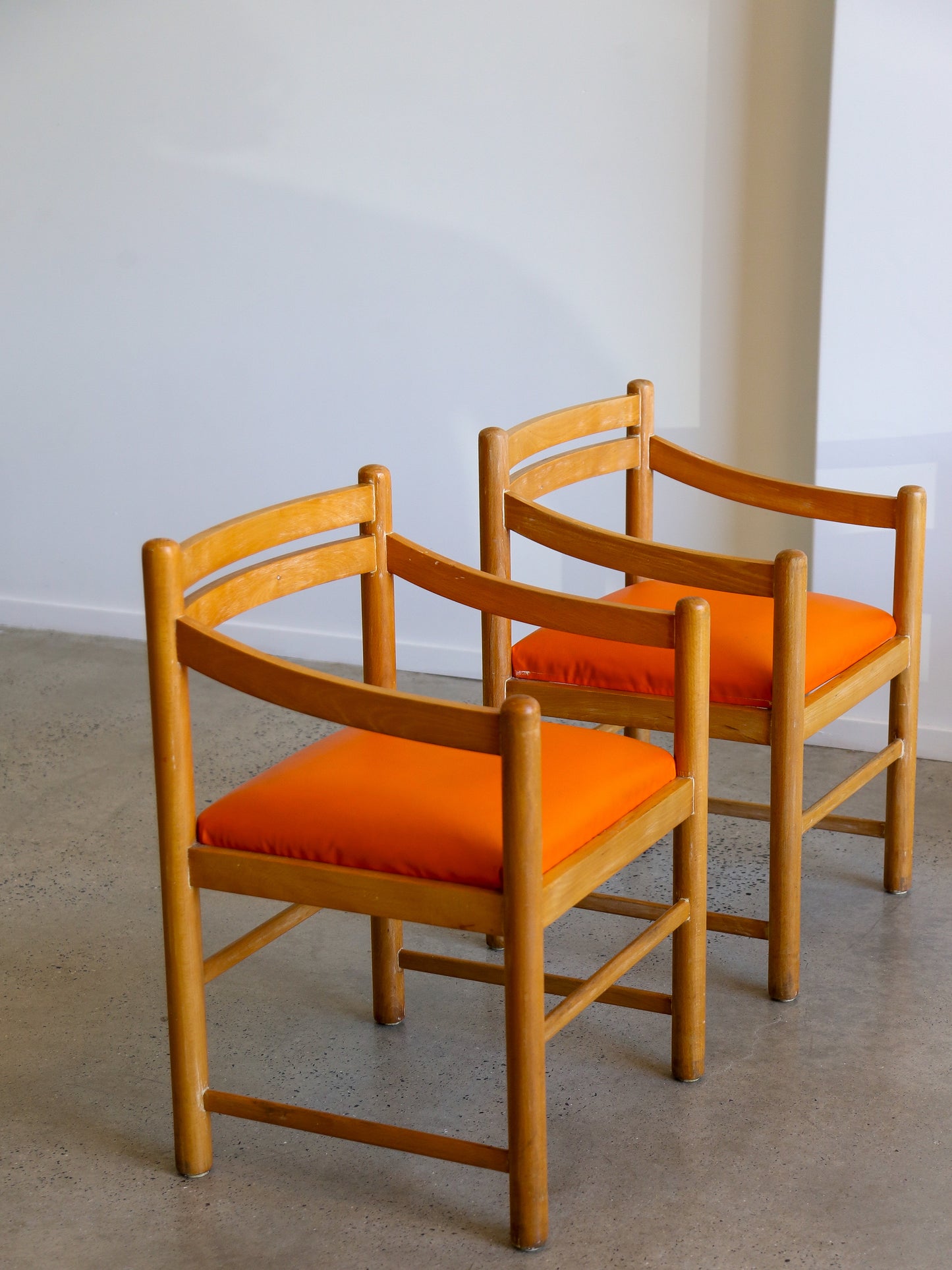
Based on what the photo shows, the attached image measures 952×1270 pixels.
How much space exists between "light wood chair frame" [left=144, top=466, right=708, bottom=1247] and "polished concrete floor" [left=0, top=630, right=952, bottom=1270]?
0.32 feet

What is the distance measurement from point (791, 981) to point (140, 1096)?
87cm

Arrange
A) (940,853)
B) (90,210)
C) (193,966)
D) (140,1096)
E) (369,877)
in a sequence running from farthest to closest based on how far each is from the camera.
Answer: (90,210) < (940,853) < (140,1096) < (193,966) < (369,877)

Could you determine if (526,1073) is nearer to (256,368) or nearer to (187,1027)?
(187,1027)

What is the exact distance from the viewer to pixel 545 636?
204cm

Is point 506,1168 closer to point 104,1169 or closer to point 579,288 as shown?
point 104,1169

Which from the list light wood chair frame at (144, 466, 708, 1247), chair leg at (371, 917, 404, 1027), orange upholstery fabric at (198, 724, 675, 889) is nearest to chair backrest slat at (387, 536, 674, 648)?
light wood chair frame at (144, 466, 708, 1247)

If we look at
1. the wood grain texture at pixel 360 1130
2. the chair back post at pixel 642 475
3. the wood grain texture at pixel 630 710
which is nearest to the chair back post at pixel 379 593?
the wood grain texture at pixel 630 710

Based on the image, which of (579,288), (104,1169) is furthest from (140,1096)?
(579,288)

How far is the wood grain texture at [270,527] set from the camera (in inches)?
60.5

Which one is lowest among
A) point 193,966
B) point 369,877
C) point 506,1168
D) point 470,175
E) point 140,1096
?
point 140,1096

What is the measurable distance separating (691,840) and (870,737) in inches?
52.8

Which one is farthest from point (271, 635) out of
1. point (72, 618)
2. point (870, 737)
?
point (870, 737)

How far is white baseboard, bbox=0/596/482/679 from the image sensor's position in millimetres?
3500

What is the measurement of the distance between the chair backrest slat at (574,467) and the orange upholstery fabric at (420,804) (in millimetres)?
514
